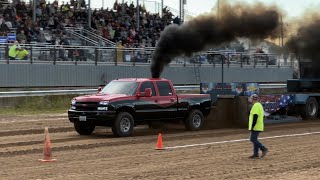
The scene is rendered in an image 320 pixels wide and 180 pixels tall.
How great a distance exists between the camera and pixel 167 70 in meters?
36.6

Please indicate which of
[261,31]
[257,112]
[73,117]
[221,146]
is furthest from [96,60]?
[257,112]

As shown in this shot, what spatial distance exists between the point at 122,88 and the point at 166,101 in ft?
5.07

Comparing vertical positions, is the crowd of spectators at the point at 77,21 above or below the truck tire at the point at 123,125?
above

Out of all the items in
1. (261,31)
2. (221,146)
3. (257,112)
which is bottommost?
(221,146)

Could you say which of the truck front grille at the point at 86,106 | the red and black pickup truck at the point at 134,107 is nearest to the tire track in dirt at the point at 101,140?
the red and black pickup truck at the point at 134,107

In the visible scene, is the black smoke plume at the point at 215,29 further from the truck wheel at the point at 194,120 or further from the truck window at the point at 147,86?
the truck window at the point at 147,86

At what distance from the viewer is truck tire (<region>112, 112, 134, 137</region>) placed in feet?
58.6

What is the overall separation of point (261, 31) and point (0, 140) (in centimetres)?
1169

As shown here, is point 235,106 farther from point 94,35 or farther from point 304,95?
point 94,35

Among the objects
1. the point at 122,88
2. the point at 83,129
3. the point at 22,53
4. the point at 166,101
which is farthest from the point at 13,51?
the point at 166,101

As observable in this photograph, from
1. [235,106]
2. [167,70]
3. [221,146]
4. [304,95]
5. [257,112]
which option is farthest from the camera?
[167,70]

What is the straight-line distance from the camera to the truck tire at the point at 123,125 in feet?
58.6

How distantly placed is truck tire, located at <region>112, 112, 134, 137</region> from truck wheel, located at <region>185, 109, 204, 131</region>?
2688mm

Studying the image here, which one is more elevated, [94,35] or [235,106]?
[94,35]
